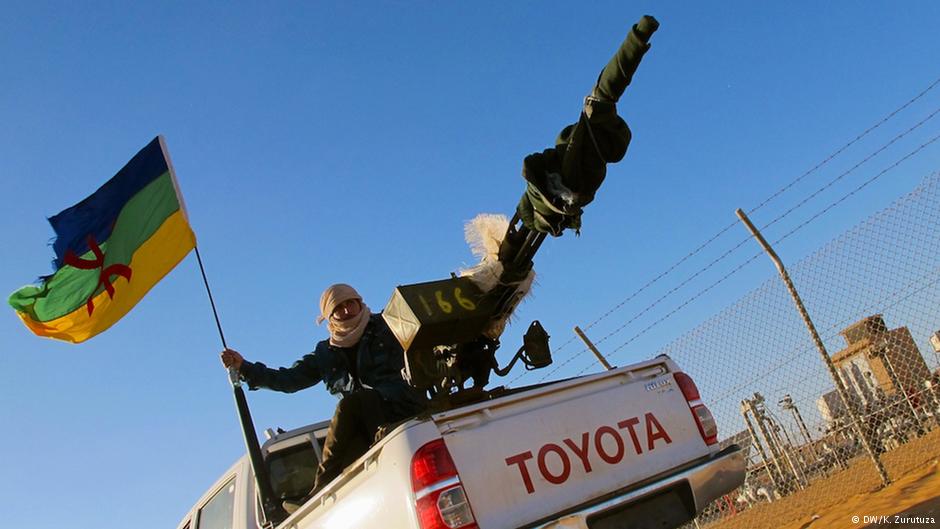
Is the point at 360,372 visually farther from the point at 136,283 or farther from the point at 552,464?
the point at 136,283

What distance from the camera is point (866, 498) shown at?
6691 mm

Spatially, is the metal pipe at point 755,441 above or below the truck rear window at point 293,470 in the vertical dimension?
below

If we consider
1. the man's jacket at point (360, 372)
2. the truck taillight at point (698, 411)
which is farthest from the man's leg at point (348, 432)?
the truck taillight at point (698, 411)

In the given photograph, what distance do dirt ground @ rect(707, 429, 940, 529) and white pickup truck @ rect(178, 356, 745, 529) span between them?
2.36 metres

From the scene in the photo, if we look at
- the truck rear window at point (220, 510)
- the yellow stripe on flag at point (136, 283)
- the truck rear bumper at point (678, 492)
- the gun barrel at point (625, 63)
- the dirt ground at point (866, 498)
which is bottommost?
the dirt ground at point (866, 498)

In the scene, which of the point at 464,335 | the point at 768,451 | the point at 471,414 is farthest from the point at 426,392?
the point at 768,451

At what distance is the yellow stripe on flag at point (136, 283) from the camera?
20.6ft

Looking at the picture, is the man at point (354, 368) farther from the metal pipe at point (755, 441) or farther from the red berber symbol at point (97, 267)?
the metal pipe at point (755, 441)

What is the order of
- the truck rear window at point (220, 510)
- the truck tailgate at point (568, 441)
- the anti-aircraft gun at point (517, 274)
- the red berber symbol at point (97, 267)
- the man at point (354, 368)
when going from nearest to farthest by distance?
the truck tailgate at point (568, 441) < the anti-aircraft gun at point (517, 274) < the man at point (354, 368) < the truck rear window at point (220, 510) < the red berber symbol at point (97, 267)

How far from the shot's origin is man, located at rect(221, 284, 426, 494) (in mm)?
3877

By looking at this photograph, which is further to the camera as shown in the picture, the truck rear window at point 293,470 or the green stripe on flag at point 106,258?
the green stripe on flag at point 106,258

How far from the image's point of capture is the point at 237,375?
5043mm

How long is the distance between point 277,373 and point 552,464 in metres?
2.49

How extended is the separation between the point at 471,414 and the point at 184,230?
13.7 feet
